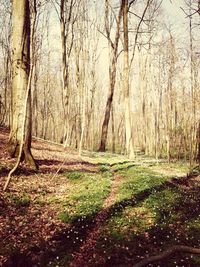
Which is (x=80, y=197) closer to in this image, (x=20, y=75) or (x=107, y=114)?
(x=20, y=75)

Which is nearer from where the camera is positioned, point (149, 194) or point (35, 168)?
point (149, 194)

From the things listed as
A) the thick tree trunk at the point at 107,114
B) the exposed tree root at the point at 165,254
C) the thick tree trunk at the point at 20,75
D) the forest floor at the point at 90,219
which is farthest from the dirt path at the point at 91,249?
the thick tree trunk at the point at 107,114

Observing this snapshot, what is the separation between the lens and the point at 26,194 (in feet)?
42.4

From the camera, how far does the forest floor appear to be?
9.17 meters

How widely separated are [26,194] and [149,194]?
19.0 feet

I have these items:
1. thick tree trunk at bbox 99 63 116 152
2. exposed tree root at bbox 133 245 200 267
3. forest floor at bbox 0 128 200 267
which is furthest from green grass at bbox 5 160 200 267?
thick tree trunk at bbox 99 63 116 152

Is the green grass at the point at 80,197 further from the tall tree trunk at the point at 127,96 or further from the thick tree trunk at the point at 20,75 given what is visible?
the tall tree trunk at the point at 127,96

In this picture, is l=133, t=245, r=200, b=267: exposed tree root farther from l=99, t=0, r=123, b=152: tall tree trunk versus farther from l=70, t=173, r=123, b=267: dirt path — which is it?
l=99, t=0, r=123, b=152: tall tree trunk

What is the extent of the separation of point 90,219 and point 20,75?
8.59 m

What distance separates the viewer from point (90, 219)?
11.6m

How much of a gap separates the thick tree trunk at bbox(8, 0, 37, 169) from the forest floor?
991mm

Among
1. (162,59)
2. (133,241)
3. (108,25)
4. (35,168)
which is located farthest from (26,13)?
(162,59)

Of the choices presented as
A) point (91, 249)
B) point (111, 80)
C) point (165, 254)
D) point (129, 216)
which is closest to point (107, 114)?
point (111, 80)

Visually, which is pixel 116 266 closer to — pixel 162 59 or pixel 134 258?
pixel 134 258
